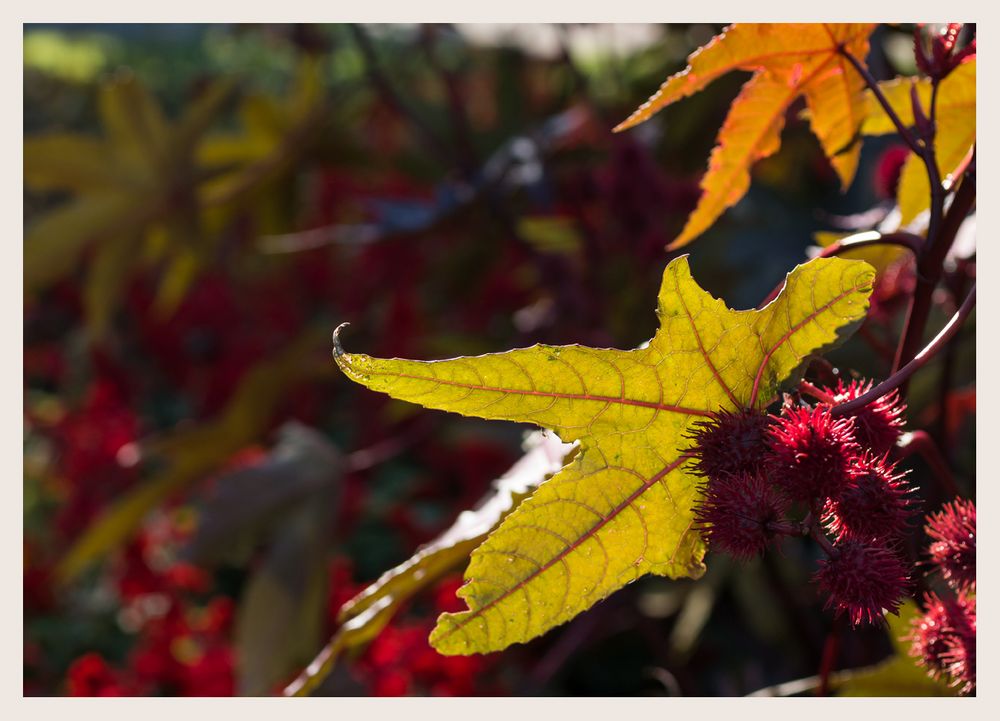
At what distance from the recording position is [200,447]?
4.84 feet

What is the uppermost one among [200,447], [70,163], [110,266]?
[70,163]

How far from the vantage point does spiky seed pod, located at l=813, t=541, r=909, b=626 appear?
43 centimetres

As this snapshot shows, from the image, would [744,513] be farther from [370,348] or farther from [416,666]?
[370,348]

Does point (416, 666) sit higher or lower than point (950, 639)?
higher

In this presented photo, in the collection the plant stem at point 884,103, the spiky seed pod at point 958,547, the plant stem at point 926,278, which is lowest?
the spiky seed pod at point 958,547

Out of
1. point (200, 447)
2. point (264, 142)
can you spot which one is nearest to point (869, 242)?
point (200, 447)

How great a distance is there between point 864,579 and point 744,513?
6cm

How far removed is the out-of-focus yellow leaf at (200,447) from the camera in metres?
1.41

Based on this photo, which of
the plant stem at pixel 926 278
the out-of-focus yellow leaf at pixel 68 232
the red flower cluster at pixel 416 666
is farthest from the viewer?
the out-of-focus yellow leaf at pixel 68 232

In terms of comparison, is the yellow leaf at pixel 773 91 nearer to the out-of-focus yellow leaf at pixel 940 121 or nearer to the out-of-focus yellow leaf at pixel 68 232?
the out-of-focus yellow leaf at pixel 940 121

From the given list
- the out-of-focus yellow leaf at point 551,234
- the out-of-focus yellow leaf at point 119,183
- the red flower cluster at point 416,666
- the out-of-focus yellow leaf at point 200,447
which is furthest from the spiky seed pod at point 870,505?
the out-of-focus yellow leaf at point 119,183

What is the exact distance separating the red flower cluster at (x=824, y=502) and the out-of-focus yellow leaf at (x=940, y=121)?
0.97ft

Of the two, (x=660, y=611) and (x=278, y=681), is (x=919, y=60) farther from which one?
(x=660, y=611)

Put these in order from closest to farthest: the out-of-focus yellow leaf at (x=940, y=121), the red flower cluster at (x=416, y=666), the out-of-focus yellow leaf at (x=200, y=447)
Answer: the out-of-focus yellow leaf at (x=940, y=121), the red flower cluster at (x=416, y=666), the out-of-focus yellow leaf at (x=200, y=447)
